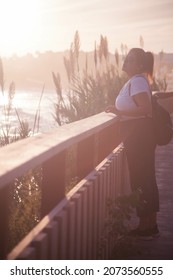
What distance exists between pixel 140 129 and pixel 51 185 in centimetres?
143

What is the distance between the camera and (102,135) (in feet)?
12.5

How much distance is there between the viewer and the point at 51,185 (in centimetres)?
220

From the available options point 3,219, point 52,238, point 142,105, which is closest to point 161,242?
point 142,105

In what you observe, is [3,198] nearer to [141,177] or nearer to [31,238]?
[31,238]

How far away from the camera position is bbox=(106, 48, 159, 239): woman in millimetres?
3396

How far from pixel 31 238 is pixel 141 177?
1.92 m

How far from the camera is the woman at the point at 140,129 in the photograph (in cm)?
340

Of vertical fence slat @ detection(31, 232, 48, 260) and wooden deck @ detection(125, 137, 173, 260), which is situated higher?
vertical fence slat @ detection(31, 232, 48, 260)

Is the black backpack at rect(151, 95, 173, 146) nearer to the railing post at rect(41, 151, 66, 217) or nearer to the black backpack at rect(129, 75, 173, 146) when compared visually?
the black backpack at rect(129, 75, 173, 146)

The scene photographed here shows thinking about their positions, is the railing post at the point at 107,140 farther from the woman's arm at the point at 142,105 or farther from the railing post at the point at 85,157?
the railing post at the point at 85,157

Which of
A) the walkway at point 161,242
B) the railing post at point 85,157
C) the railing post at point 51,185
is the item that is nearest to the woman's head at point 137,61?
the railing post at point 85,157

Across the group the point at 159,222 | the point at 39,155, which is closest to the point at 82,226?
the point at 39,155

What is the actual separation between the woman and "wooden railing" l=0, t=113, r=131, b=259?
0.75 feet

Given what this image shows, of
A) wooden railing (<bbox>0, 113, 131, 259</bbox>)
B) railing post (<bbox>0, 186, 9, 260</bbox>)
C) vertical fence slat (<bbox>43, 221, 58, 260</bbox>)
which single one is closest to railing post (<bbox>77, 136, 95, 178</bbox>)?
wooden railing (<bbox>0, 113, 131, 259</bbox>)
